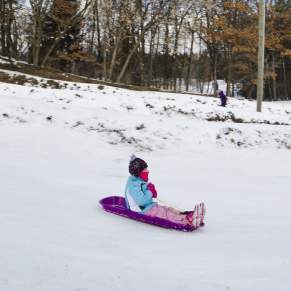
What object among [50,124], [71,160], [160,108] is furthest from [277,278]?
[160,108]

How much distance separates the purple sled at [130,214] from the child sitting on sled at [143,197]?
0.08 metres

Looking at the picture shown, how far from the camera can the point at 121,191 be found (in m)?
9.38

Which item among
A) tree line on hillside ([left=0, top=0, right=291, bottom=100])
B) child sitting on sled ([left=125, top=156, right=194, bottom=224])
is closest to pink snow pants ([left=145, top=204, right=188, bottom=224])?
child sitting on sled ([left=125, top=156, right=194, bottom=224])

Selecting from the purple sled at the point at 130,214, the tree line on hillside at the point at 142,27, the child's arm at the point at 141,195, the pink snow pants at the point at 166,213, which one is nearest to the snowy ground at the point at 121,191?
the purple sled at the point at 130,214

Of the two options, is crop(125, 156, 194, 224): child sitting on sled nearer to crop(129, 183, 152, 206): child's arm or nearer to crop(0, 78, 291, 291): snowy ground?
crop(129, 183, 152, 206): child's arm

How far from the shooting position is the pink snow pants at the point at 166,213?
23.1 ft

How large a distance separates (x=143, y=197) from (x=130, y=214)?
1.21ft

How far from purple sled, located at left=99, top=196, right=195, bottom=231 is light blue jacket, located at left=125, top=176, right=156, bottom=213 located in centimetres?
10

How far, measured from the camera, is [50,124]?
14047 mm

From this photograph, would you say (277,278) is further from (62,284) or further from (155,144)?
(155,144)

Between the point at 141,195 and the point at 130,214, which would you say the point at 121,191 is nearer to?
the point at 130,214

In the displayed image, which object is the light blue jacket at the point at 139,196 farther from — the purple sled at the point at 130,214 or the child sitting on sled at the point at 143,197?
the purple sled at the point at 130,214

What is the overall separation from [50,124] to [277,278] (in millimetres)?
10048

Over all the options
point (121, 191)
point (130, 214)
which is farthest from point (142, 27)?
point (130, 214)
